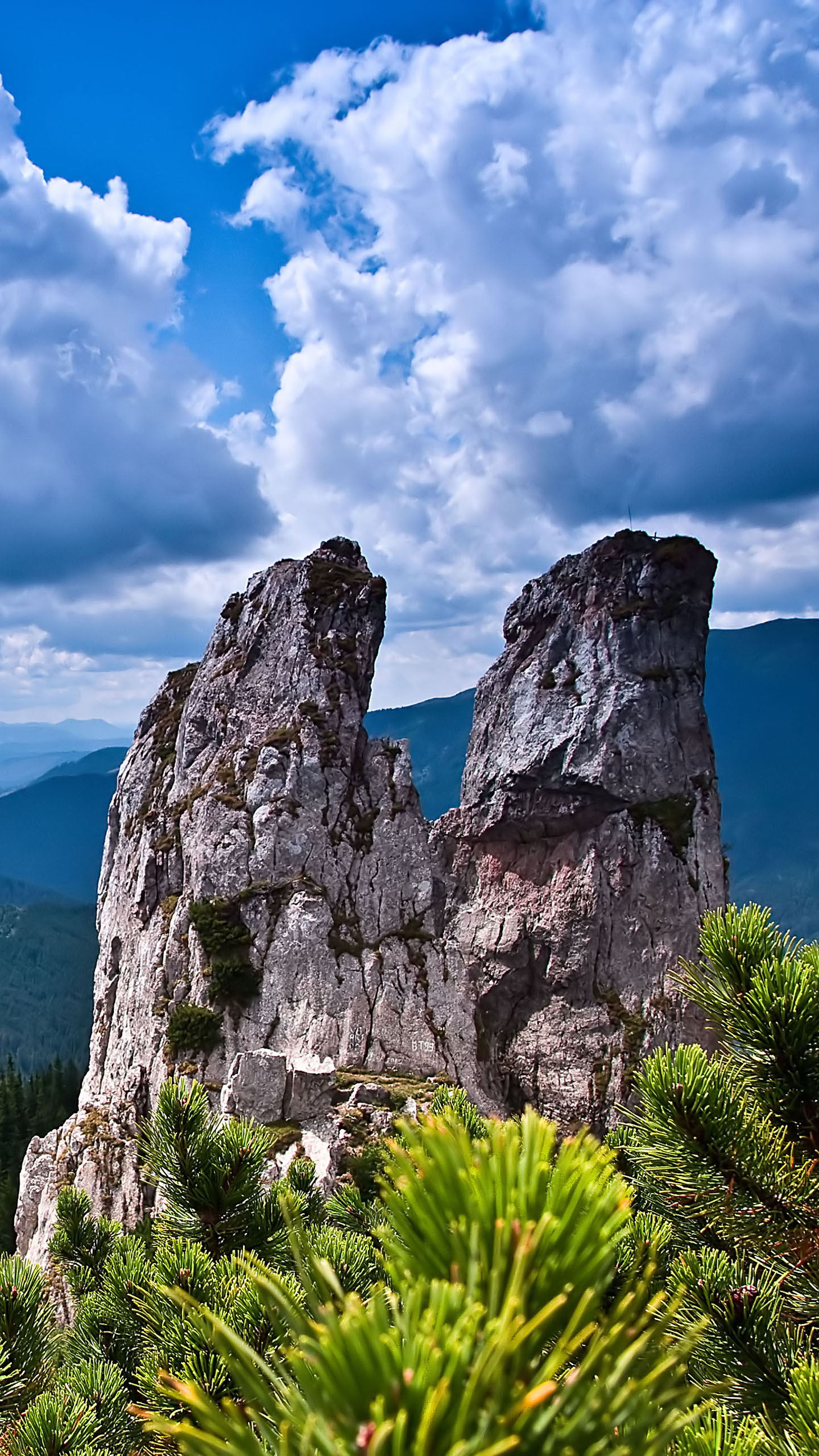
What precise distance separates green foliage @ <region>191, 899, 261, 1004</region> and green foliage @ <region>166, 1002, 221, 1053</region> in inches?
40.3

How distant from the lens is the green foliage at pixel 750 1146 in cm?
356

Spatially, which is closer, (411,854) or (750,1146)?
(750,1146)

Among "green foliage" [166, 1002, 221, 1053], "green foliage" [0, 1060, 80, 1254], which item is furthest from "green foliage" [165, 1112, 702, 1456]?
"green foliage" [0, 1060, 80, 1254]

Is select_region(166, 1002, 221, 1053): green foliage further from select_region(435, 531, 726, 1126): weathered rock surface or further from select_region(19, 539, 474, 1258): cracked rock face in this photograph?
select_region(435, 531, 726, 1126): weathered rock surface

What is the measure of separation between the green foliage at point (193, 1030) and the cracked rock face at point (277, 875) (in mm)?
73

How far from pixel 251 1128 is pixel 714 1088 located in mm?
3157

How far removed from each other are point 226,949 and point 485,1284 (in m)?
38.6

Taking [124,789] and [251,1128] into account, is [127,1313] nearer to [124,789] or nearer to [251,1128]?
[251,1128]

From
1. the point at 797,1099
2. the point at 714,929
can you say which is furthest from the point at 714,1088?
the point at 714,929

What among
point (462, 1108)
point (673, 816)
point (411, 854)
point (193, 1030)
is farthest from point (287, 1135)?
point (673, 816)

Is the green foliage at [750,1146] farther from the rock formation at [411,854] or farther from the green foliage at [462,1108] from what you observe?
the rock formation at [411,854]

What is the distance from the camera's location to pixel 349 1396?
1.66 meters

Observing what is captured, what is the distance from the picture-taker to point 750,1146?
12.3ft

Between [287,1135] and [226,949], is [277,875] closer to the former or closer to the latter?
[226,949]
